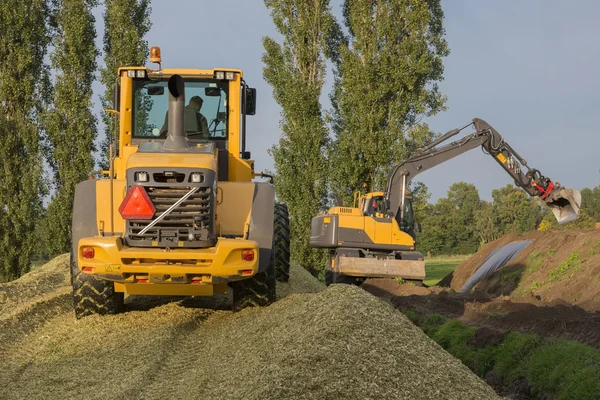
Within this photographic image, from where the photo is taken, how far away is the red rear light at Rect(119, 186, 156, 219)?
7.88 m

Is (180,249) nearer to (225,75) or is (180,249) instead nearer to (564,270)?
(225,75)

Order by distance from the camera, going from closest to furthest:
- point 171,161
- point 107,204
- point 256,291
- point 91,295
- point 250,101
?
point 171,161
point 107,204
point 91,295
point 256,291
point 250,101

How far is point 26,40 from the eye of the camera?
24.5 metres

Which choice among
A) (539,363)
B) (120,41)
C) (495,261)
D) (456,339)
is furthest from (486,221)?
(539,363)

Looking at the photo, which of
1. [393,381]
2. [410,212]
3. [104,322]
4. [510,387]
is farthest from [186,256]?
[410,212]

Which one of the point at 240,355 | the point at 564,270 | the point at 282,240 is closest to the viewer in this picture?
the point at 240,355

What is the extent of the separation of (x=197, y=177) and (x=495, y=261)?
17337mm

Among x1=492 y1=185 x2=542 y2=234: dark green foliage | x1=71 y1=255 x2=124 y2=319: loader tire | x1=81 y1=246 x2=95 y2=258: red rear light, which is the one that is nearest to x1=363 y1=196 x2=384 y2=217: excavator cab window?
x1=71 y1=255 x2=124 y2=319: loader tire

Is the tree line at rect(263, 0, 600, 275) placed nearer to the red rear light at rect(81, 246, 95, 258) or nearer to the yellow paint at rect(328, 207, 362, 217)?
the yellow paint at rect(328, 207, 362, 217)

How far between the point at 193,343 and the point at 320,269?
54.2 feet

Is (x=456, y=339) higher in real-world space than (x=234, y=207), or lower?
lower

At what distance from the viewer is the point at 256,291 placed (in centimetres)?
A: 926

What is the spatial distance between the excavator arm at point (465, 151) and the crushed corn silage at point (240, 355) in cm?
1046

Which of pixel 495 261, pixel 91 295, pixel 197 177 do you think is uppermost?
pixel 197 177
